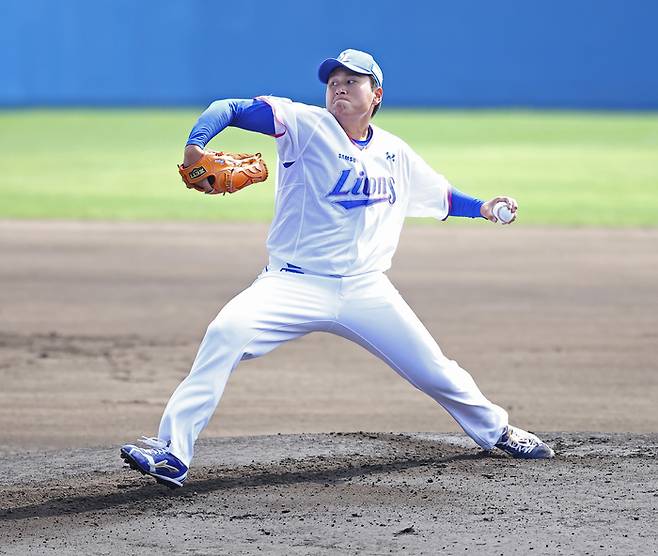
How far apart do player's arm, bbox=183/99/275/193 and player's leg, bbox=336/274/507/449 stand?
74 centimetres

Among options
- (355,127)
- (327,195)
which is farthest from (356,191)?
(355,127)

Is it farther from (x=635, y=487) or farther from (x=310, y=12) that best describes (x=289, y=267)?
(x=310, y=12)

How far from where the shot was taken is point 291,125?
16.1ft

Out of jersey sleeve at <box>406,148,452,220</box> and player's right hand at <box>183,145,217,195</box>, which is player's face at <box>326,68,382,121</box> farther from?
player's right hand at <box>183,145,217,195</box>

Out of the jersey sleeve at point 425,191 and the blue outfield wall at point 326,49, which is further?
the blue outfield wall at point 326,49

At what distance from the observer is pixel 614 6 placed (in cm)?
3020

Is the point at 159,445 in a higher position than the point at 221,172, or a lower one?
lower

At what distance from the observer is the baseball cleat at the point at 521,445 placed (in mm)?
5430

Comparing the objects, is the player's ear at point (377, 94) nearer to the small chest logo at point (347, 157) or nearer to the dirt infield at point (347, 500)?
the small chest logo at point (347, 157)

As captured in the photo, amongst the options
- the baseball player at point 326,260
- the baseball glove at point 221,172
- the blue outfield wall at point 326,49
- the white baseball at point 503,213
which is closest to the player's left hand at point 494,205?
the white baseball at point 503,213

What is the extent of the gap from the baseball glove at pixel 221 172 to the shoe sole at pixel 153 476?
104cm

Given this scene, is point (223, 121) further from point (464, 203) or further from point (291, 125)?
point (464, 203)

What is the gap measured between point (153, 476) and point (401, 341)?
1143 mm

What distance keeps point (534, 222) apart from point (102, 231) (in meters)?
4.89
